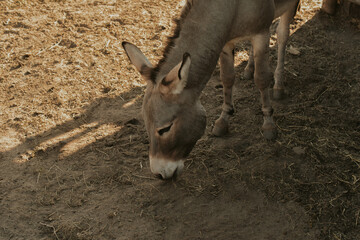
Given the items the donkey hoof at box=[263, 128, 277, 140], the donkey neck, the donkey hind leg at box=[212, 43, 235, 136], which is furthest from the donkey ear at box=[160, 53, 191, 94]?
the donkey hoof at box=[263, 128, 277, 140]

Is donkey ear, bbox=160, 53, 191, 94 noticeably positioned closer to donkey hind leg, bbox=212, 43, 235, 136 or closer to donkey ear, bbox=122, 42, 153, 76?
donkey ear, bbox=122, 42, 153, 76

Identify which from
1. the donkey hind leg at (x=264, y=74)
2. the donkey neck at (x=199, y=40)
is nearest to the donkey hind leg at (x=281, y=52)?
the donkey hind leg at (x=264, y=74)

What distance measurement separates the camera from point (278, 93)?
17.9 ft

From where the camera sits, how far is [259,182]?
422 cm

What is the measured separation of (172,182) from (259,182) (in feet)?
2.90

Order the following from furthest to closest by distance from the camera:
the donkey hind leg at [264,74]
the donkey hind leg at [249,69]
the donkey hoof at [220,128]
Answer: the donkey hind leg at [249,69] < the donkey hoof at [220,128] < the donkey hind leg at [264,74]

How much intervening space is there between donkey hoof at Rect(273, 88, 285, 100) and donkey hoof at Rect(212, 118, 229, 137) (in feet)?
3.20

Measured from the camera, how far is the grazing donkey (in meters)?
3.54

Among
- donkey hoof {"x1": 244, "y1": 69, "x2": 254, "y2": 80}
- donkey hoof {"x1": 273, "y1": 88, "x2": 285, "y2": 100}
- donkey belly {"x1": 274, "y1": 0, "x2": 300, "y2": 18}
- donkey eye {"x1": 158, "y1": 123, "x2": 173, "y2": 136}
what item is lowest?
donkey hoof {"x1": 273, "y1": 88, "x2": 285, "y2": 100}

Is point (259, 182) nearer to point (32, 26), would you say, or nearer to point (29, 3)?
point (32, 26)

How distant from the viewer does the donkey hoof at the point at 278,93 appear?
544 cm

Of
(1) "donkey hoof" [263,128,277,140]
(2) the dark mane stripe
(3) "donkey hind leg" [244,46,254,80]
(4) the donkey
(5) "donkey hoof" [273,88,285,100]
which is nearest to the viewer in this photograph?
(2) the dark mane stripe

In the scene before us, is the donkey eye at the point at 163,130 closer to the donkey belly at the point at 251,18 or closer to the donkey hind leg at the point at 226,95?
the donkey belly at the point at 251,18

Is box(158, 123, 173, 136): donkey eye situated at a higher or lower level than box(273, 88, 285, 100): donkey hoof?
higher
